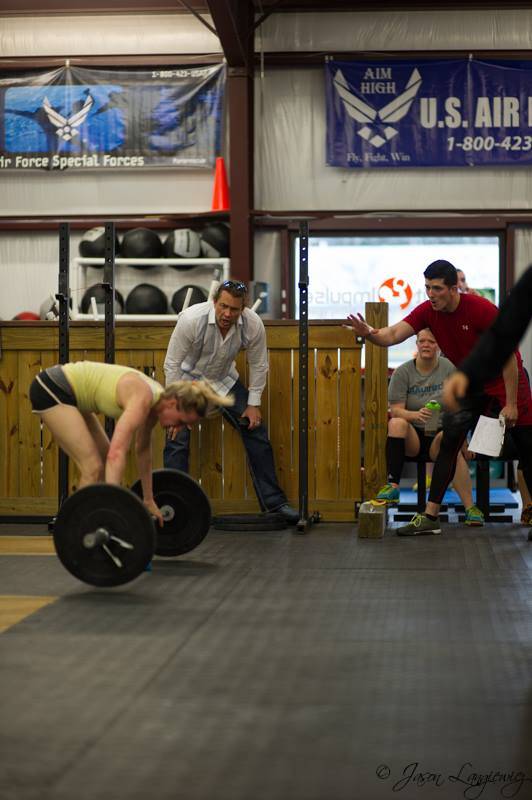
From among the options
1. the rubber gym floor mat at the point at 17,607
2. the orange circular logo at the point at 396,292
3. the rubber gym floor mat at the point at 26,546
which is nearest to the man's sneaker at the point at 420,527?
the rubber gym floor mat at the point at 26,546

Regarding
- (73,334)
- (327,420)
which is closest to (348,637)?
(327,420)

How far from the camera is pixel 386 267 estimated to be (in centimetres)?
877

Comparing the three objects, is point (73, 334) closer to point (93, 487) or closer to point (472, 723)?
point (93, 487)

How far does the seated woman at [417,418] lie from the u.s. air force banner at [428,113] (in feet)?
10.2

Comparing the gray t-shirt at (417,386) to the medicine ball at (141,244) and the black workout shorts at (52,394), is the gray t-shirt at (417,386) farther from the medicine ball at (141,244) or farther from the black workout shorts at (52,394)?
the medicine ball at (141,244)

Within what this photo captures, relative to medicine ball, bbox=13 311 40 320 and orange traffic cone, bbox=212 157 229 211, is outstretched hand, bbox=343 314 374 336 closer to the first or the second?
orange traffic cone, bbox=212 157 229 211

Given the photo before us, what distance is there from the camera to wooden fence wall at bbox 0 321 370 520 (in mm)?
5891

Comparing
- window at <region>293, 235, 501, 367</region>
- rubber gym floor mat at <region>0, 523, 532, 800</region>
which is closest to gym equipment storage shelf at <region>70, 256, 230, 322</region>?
window at <region>293, 235, 501, 367</region>

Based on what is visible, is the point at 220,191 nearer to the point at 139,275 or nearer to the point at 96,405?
the point at 139,275

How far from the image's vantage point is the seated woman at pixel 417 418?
5.71m

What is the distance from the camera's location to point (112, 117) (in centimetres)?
879

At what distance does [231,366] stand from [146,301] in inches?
108

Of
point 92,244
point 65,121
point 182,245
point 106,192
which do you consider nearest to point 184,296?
point 182,245

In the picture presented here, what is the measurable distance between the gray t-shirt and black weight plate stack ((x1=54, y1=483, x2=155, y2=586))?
8.57 ft
